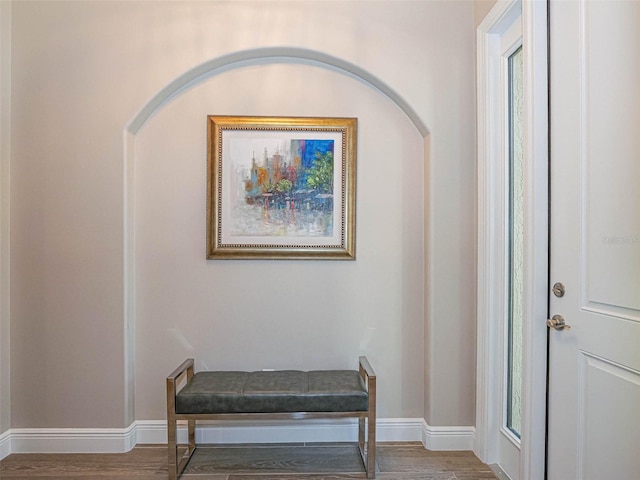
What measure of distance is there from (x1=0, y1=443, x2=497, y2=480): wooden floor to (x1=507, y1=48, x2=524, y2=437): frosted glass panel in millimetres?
460

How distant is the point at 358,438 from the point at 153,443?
1207 millimetres

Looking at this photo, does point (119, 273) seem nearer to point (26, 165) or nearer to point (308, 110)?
point (26, 165)

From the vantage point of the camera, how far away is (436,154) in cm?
262

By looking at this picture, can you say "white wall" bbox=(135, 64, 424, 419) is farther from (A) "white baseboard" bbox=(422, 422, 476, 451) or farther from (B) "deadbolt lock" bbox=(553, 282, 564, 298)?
(B) "deadbolt lock" bbox=(553, 282, 564, 298)

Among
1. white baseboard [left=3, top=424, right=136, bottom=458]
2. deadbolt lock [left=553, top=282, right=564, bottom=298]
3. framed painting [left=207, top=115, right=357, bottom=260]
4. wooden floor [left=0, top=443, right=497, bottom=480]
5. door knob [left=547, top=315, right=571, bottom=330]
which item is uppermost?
framed painting [left=207, top=115, right=357, bottom=260]

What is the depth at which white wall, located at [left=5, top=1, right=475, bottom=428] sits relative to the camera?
258 cm

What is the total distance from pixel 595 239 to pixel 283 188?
1647mm

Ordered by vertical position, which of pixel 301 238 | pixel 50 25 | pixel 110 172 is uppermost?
pixel 50 25

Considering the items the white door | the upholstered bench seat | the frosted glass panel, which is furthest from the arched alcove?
the white door

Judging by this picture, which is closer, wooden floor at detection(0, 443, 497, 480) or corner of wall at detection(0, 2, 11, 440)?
wooden floor at detection(0, 443, 497, 480)

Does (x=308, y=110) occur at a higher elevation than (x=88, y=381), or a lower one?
higher


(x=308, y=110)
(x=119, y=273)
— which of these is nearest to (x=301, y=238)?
(x=308, y=110)

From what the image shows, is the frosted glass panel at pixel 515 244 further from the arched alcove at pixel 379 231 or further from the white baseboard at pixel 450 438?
the arched alcove at pixel 379 231

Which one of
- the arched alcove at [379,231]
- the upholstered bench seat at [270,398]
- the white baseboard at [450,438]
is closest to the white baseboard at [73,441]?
the arched alcove at [379,231]
